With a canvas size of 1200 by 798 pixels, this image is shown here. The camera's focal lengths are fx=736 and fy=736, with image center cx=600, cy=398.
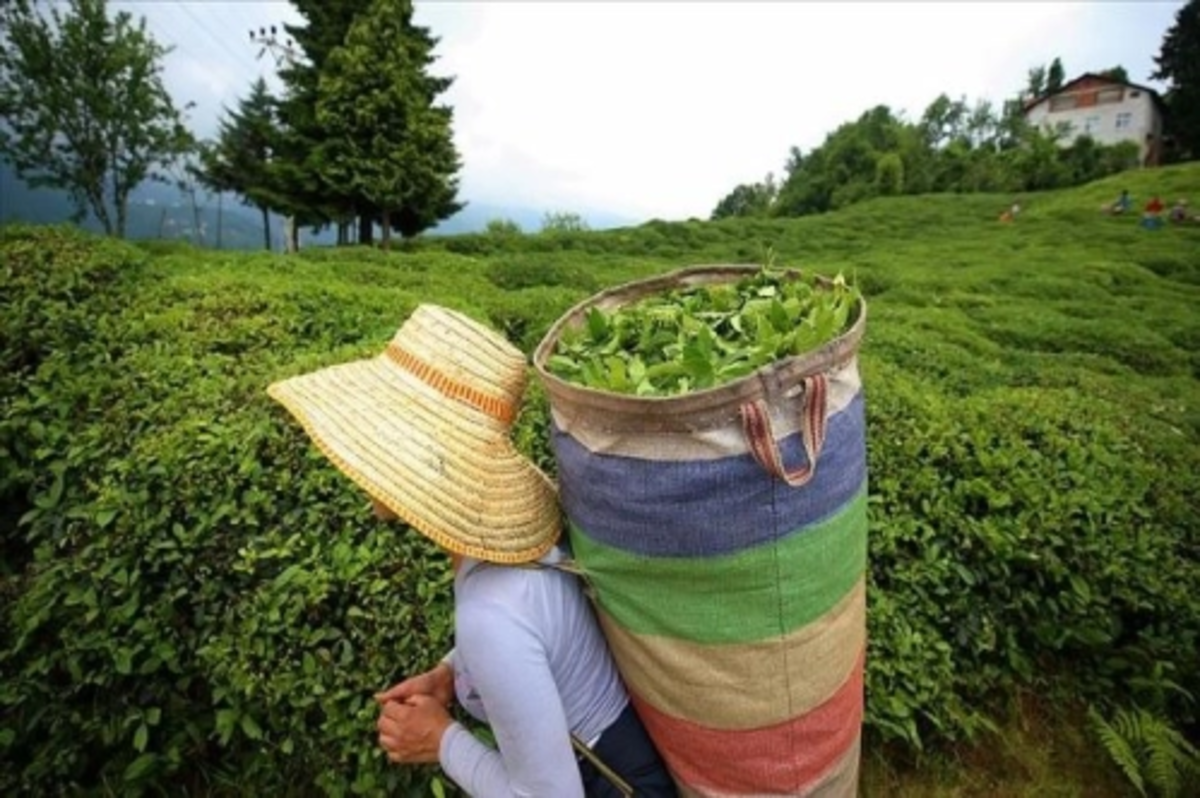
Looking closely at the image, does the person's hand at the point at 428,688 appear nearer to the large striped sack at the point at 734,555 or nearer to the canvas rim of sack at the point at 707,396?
the large striped sack at the point at 734,555

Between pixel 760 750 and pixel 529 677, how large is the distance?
0.50 meters

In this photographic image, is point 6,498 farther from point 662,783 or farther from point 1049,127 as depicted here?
point 1049,127

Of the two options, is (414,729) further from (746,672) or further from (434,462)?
(746,672)

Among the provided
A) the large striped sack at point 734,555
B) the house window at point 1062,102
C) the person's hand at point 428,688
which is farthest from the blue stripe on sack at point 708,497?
the house window at point 1062,102

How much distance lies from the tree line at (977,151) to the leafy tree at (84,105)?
37.7 meters

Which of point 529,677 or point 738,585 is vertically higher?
point 738,585

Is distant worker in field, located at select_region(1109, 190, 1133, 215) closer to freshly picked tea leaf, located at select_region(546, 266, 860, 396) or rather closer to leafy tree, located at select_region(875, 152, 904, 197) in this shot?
leafy tree, located at select_region(875, 152, 904, 197)

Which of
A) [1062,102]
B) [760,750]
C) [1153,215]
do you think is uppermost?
[1062,102]

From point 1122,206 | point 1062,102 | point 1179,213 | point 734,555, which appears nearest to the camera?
point 734,555

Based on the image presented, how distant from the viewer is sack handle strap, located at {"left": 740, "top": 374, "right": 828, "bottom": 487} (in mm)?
1200

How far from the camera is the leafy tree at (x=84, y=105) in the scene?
24781 mm

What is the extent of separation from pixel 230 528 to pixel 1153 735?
3487 mm

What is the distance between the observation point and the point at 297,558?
252 cm

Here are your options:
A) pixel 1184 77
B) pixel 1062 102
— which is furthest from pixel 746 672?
pixel 1062 102
